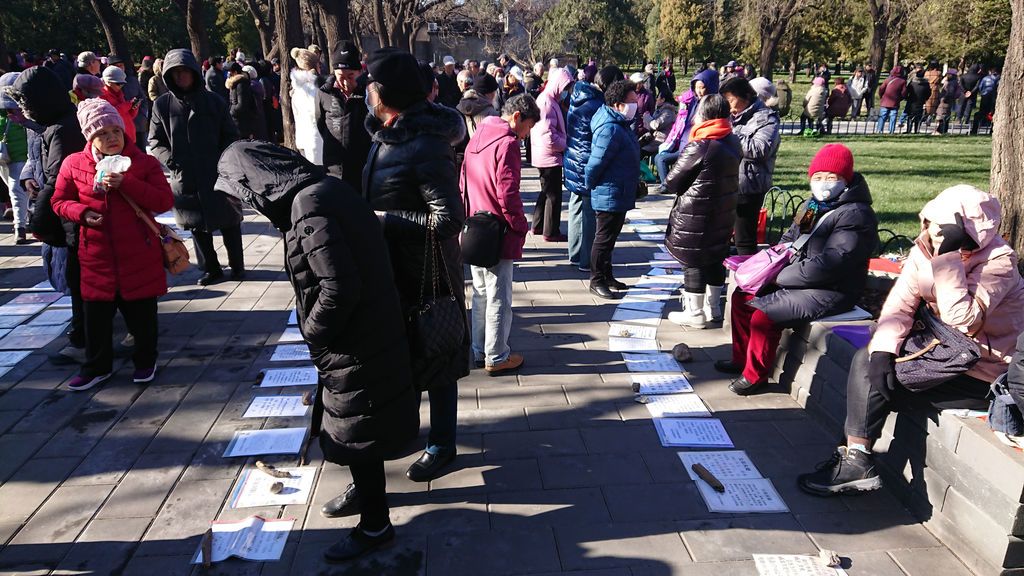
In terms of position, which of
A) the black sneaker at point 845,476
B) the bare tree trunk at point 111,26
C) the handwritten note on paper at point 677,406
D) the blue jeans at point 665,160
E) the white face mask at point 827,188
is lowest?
→ the handwritten note on paper at point 677,406

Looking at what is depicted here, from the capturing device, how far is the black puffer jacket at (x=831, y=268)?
13.9 ft

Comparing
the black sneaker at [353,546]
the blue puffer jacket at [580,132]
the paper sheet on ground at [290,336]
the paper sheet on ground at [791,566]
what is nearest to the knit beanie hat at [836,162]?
the paper sheet on ground at [791,566]

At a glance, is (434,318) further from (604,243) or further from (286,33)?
(286,33)

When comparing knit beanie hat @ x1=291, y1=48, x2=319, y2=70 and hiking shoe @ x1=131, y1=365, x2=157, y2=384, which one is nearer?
hiking shoe @ x1=131, y1=365, x2=157, y2=384

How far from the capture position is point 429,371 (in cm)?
328

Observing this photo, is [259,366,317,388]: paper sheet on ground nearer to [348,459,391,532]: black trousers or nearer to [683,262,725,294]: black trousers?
[348,459,391,532]: black trousers

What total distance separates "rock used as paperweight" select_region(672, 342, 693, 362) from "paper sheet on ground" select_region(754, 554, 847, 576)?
7.18ft

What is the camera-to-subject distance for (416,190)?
10.9 ft

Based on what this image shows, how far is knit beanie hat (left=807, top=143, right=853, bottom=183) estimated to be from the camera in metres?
4.23

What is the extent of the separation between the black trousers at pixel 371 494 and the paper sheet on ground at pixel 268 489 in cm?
60

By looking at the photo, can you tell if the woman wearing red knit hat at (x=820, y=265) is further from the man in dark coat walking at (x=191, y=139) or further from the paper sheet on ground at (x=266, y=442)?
the man in dark coat walking at (x=191, y=139)

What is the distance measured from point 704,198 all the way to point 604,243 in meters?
1.35

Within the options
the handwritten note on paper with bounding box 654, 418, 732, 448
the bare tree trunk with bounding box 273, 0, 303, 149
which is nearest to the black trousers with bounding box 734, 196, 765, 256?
the handwritten note on paper with bounding box 654, 418, 732, 448

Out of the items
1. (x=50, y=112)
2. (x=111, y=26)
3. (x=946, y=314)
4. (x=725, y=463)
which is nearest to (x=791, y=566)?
(x=725, y=463)
